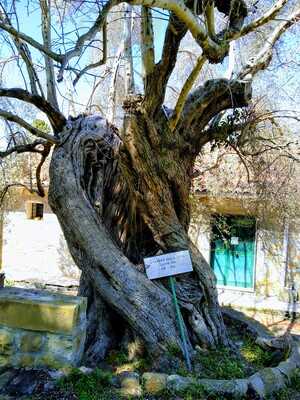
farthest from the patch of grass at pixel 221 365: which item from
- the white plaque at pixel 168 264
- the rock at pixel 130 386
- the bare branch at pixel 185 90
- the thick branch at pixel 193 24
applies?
the thick branch at pixel 193 24

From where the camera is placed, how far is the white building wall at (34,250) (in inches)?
470

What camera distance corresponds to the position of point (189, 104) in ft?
15.5

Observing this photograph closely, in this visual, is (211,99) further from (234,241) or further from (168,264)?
(234,241)

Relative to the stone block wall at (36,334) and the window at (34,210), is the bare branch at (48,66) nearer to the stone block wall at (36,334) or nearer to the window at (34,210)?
the stone block wall at (36,334)

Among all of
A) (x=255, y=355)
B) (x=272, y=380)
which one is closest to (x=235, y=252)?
(x=255, y=355)

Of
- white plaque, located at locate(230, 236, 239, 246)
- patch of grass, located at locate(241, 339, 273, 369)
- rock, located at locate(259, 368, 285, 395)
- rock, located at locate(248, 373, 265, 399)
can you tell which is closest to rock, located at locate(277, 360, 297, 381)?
rock, located at locate(259, 368, 285, 395)

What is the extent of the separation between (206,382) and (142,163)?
2284 mm

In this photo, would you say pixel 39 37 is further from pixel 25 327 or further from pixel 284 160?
pixel 284 160

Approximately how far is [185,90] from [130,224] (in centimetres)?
187

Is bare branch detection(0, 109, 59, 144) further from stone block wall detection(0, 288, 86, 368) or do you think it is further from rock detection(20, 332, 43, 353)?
rock detection(20, 332, 43, 353)

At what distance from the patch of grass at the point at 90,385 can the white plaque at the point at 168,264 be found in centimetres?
138

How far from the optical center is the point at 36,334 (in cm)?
314

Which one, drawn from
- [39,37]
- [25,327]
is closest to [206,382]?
[25,327]

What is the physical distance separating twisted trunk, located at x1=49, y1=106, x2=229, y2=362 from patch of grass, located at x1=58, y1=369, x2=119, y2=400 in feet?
2.89
